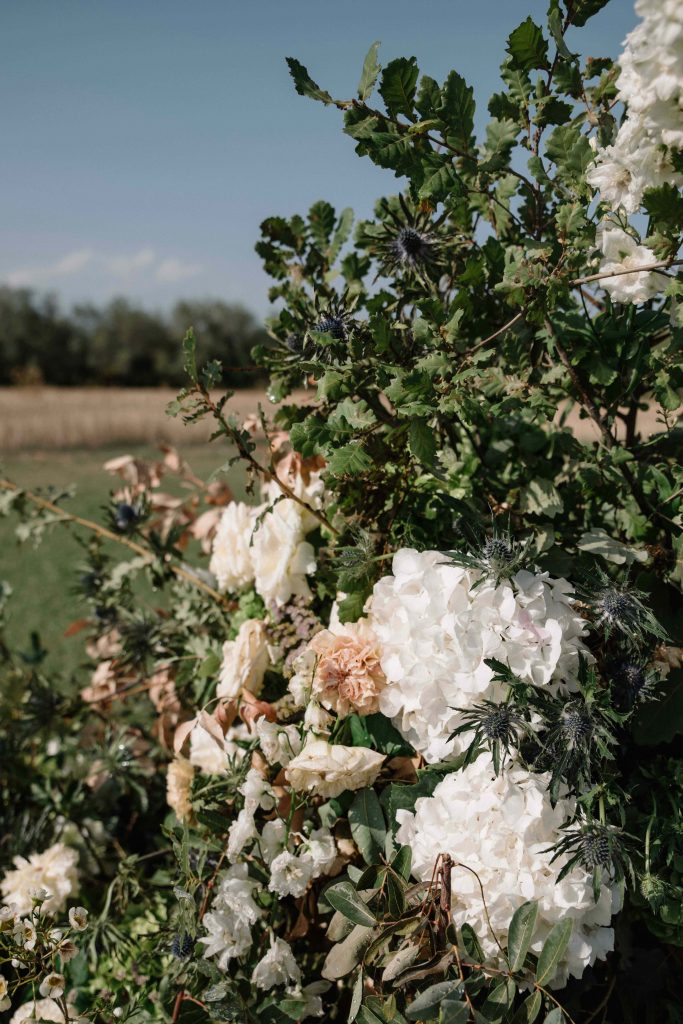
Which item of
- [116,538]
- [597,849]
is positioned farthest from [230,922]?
[116,538]

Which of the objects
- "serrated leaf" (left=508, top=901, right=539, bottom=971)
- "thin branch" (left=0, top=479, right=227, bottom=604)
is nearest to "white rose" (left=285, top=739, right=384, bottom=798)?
"serrated leaf" (left=508, top=901, right=539, bottom=971)

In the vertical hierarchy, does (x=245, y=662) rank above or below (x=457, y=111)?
below

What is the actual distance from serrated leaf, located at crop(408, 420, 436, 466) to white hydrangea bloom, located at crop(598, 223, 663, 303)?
345mm

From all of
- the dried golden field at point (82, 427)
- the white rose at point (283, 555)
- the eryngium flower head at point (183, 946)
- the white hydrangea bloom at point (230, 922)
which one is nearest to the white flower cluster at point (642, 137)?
the white rose at point (283, 555)

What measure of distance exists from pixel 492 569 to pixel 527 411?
0.30 m

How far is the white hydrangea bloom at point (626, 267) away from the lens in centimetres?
107

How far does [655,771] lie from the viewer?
3.42ft

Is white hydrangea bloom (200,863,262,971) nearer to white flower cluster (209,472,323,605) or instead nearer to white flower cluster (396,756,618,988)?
white flower cluster (396,756,618,988)

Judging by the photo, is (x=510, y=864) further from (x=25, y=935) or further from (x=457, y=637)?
(x=25, y=935)

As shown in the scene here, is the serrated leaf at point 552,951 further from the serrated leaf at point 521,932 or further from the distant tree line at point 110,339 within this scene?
the distant tree line at point 110,339

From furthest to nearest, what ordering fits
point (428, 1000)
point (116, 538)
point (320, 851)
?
point (116, 538) → point (320, 851) → point (428, 1000)

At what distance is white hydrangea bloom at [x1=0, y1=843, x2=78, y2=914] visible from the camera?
4.91 feet

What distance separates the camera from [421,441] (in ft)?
3.20

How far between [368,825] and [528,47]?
3.49 feet
